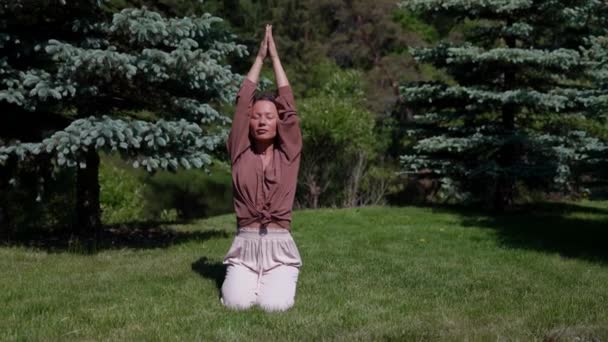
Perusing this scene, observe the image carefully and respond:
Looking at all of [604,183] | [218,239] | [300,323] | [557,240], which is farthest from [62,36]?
[604,183]

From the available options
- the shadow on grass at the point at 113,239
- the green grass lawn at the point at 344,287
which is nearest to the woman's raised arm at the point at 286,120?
the green grass lawn at the point at 344,287

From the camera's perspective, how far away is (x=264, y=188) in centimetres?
567

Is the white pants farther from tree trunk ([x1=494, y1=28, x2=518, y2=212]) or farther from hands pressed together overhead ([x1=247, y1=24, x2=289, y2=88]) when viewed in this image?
tree trunk ([x1=494, y1=28, x2=518, y2=212])

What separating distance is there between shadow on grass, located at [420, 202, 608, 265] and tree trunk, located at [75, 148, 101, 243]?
5.10 m

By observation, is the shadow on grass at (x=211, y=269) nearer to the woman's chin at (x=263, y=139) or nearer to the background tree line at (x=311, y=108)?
the background tree line at (x=311, y=108)

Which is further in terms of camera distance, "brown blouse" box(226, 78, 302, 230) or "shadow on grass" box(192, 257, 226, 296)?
"shadow on grass" box(192, 257, 226, 296)

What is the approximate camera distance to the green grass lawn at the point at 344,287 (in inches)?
182

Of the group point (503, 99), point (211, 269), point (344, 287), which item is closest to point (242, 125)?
point (344, 287)

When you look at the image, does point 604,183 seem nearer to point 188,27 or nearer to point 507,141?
point 507,141

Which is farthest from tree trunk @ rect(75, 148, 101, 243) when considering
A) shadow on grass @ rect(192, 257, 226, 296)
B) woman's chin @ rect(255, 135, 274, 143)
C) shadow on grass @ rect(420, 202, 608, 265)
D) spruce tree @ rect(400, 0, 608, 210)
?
spruce tree @ rect(400, 0, 608, 210)

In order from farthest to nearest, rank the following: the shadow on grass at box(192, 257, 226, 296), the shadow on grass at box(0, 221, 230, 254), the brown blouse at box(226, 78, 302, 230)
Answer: the shadow on grass at box(0, 221, 230, 254) < the shadow on grass at box(192, 257, 226, 296) < the brown blouse at box(226, 78, 302, 230)

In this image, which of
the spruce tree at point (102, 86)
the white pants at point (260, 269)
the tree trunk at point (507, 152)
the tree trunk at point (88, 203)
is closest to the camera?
the white pants at point (260, 269)

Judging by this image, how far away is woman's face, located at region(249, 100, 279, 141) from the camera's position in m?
5.69

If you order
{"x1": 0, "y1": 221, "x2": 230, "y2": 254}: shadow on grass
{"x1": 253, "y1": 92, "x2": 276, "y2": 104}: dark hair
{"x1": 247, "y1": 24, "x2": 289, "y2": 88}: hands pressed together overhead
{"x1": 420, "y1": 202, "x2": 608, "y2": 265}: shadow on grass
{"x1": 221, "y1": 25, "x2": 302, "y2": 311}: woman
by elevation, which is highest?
{"x1": 247, "y1": 24, "x2": 289, "y2": 88}: hands pressed together overhead
